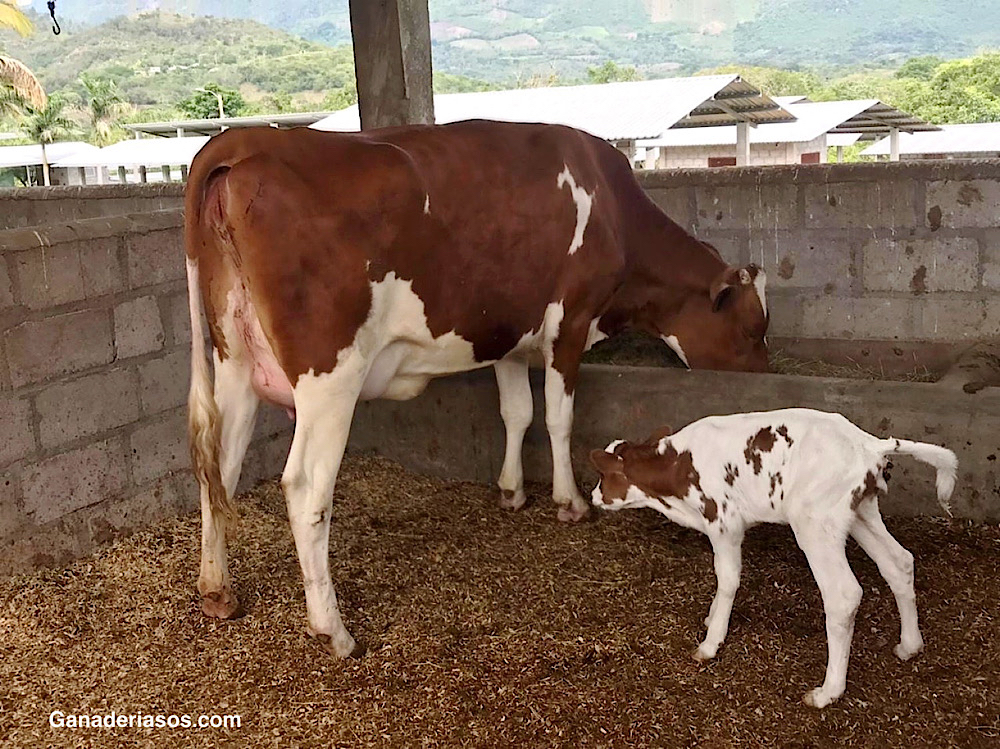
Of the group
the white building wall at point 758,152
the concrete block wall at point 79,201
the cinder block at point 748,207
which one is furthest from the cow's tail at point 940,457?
the white building wall at point 758,152

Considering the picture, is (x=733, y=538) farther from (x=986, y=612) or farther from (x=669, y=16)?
(x=669, y=16)

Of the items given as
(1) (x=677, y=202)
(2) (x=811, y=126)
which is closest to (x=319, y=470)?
(1) (x=677, y=202)

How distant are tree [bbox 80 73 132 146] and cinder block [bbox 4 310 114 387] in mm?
54384

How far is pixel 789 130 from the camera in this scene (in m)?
20.9

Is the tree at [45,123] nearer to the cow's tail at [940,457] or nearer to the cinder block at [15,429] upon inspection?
the cinder block at [15,429]

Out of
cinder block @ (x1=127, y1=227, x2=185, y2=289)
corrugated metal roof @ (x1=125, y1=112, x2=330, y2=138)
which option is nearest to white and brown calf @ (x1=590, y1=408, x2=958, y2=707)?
cinder block @ (x1=127, y1=227, x2=185, y2=289)

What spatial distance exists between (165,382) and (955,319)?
140 inches

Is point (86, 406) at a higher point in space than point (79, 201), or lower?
lower

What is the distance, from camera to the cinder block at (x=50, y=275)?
3.50 meters

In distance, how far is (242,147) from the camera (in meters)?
2.89

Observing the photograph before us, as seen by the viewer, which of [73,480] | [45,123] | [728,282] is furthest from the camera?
[45,123]

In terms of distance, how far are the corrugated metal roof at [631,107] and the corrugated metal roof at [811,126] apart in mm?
791

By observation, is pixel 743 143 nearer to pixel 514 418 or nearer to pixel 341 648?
pixel 514 418

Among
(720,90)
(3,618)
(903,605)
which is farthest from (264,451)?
(720,90)
